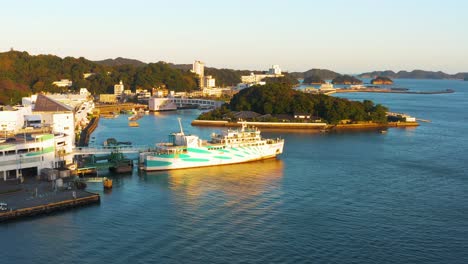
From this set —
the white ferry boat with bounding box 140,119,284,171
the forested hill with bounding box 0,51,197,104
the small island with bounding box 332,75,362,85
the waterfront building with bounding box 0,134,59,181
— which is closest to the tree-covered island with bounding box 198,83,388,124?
the white ferry boat with bounding box 140,119,284,171

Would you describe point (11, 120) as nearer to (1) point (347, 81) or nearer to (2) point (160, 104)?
(2) point (160, 104)

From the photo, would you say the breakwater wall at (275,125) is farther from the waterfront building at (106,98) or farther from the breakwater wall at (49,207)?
the waterfront building at (106,98)

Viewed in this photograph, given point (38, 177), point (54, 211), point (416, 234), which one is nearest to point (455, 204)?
point (416, 234)

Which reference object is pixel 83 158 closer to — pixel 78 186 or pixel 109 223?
pixel 78 186

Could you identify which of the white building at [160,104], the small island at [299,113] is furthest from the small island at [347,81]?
the small island at [299,113]

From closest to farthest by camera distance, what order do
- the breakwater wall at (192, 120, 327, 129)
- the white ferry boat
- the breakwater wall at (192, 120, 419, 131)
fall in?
the white ferry boat → the breakwater wall at (192, 120, 419, 131) → the breakwater wall at (192, 120, 327, 129)

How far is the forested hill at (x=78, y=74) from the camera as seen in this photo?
69.3 m

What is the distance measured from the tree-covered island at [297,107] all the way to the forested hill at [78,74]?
99.2 ft

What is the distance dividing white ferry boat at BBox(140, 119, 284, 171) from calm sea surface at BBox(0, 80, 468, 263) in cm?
54

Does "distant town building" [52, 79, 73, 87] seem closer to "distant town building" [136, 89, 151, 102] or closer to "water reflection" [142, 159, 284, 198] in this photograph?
"distant town building" [136, 89, 151, 102]

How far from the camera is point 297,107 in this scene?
43375mm

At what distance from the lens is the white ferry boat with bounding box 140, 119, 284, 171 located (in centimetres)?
2216

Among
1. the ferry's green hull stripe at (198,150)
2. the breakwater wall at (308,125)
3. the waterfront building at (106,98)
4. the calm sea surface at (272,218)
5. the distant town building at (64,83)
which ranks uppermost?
the distant town building at (64,83)

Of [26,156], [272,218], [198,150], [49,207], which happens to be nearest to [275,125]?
[198,150]
